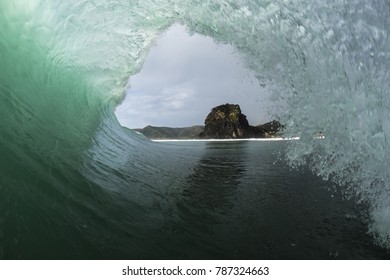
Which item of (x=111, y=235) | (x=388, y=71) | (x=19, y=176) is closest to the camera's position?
(x=111, y=235)

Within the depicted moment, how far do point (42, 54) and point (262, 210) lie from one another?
→ 15.2 ft

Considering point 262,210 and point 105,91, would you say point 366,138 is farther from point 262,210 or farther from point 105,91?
point 105,91

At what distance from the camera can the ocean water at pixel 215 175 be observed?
358cm

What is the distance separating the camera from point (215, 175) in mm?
7926

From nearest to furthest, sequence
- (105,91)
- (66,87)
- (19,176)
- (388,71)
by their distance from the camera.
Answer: (19,176), (388,71), (66,87), (105,91)

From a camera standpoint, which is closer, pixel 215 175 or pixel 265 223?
pixel 265 223

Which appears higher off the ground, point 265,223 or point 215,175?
point 215,175

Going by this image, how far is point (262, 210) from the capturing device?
197 inches

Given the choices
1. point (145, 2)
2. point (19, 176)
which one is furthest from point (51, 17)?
point (19, 176)

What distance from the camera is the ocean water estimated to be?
11.8ft

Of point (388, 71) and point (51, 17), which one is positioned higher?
point (51, 17)
